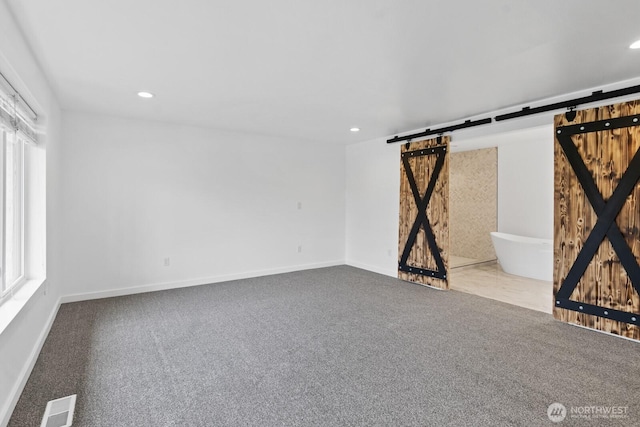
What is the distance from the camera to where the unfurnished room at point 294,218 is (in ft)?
6.59

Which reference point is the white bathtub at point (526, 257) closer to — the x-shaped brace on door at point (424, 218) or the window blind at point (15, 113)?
the x-shaped brace on door at point (424, 218)

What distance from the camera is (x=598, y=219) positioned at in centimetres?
317

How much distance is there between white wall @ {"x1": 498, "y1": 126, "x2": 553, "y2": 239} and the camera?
242 inches

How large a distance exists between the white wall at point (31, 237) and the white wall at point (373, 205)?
446 cm


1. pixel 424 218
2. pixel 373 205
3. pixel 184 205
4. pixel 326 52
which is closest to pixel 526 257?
pixel 424 218

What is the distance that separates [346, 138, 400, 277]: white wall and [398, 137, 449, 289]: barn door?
21 cm

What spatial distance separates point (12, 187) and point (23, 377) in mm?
1441

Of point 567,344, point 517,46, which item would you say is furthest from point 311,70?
point 567,344

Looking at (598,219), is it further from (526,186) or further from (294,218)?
(294,218)

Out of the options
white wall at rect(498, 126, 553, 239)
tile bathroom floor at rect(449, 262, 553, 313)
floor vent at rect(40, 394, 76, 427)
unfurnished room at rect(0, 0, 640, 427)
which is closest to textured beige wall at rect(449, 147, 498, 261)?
white wall at rect(498, 126, 553, 239)

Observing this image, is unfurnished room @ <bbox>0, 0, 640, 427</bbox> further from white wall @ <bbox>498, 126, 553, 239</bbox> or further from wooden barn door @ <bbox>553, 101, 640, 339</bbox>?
white wall @ <bbox>498, 126, 553, 239</bbox>

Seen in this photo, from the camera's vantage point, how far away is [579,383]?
2.28m

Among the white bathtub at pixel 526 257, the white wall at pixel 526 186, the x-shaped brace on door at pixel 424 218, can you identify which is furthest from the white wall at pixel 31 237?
the white wall at pixel 526 186

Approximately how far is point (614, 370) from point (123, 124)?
5705 mm
